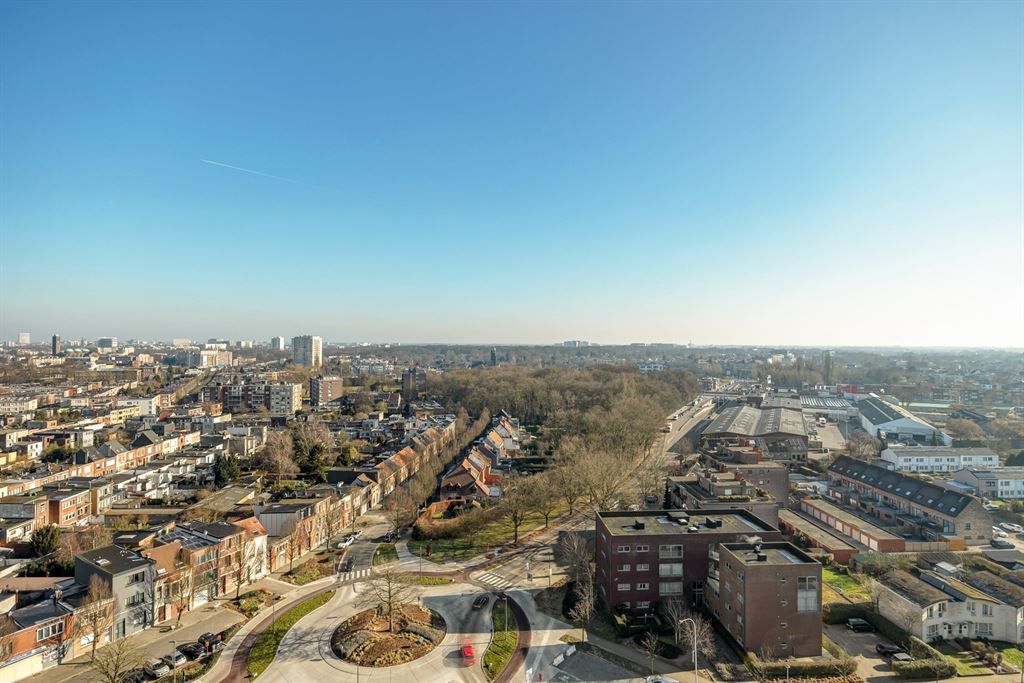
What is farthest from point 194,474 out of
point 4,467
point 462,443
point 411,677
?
point 411,677

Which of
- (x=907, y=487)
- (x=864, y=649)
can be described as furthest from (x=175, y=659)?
(x=907, y=487)

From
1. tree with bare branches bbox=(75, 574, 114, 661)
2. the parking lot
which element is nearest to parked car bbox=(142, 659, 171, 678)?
tree with bare branches bbox=(75, 574, 114, 661)

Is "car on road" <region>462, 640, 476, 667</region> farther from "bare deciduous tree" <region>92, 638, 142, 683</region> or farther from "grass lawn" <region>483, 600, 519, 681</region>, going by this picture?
"bare deciduous tree" <region>92, 638, 142, 683</region>

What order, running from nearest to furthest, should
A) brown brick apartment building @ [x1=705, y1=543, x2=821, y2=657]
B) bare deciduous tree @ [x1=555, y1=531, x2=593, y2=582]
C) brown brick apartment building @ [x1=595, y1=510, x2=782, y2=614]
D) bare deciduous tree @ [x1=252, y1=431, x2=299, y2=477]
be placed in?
1. brown brick apartment building @ [x1=705, y1=543, x2=821, y2=657]
2. brown brick apartment building @ [x1=595, y1=510, x2=782, y2=614]
3. bare deciduous tree @ [x1=555, y1=531, x2=593, y2=582]
4. bare deciduous tree @ [x1=252, y1=431, x2=299, y2=477]

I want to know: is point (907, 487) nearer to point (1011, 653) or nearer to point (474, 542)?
point (1011, 653)

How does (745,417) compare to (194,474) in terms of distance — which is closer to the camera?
(194,474)

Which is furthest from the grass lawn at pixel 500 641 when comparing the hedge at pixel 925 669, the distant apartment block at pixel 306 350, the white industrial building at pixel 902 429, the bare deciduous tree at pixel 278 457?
the distant apartment block at pixel 306 350

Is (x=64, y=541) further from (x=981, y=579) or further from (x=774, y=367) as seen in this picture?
(x=774, y=367)
